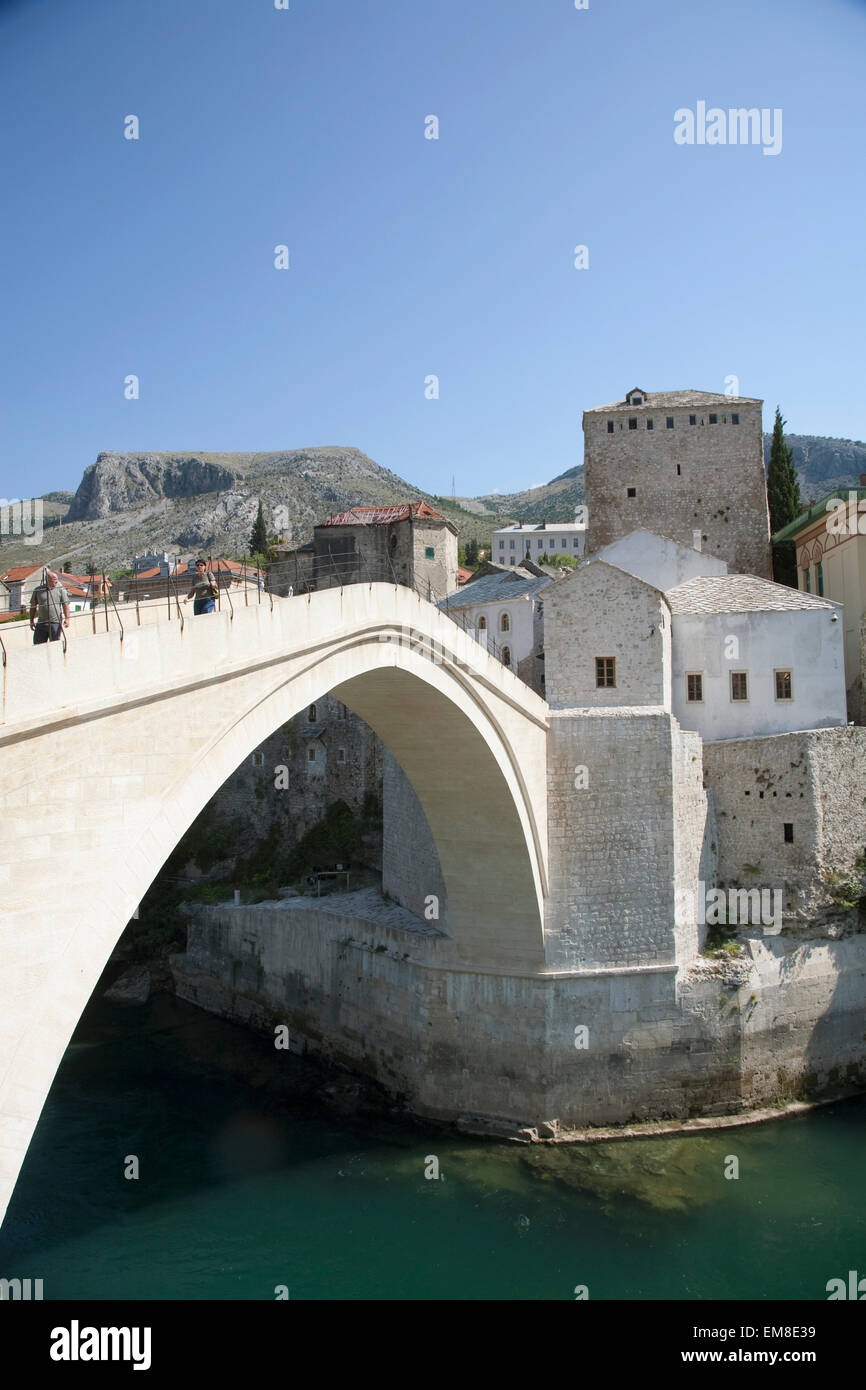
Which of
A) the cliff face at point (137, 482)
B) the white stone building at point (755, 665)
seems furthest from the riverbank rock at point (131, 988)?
the cliff face at point (137, 482)

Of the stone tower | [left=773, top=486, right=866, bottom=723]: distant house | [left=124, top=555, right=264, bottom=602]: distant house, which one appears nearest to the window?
[left=773, top=486, right=866, bottom=723]: distant house

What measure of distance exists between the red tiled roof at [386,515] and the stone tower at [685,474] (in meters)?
5.98

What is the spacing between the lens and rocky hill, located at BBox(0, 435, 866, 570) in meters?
72.1

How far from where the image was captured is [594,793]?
1616 centimetres

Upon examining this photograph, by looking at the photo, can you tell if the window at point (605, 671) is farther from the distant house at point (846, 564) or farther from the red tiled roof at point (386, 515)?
the red tiled roof at point (386, 515)

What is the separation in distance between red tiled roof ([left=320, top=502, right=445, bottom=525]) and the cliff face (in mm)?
53110


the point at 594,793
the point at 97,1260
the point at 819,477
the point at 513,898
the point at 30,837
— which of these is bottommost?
the point at 97,1260

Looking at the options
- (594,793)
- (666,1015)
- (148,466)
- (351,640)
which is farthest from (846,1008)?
(148,466)

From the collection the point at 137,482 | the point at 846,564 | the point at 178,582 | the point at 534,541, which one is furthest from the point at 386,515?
the point at 137,482

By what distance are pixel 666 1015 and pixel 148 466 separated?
81810 millimetres

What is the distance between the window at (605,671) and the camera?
16.8 m

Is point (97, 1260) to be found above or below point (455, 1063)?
below

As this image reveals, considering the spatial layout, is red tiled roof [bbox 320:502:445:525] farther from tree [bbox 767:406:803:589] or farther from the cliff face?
the cliff face
